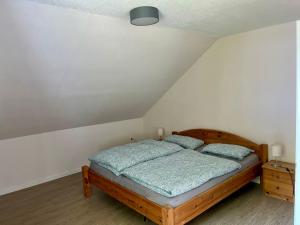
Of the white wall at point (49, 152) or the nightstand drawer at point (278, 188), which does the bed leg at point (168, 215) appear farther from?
the white wall at point (49, 152)

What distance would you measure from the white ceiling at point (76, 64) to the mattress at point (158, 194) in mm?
1049

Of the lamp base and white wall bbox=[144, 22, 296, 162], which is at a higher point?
white wall bbox=[144, 22, 296, 162]

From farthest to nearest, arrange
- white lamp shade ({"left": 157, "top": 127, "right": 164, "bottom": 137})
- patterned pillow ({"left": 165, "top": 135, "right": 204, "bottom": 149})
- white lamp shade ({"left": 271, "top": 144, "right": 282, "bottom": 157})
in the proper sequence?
white lamp shade ({"left": 157, "top": 127, "right": 164, "bottom": 137})
patterned pillow ({"left": 165, "top": 135, "right": 204, "bottom": 149})
white lamp shade ({"left": 271, "top": 144, "right": 282, "bottom": 157})

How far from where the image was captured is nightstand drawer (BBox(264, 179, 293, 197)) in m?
2.91

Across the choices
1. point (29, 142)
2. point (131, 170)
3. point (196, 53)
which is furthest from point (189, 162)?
point (29, 142)

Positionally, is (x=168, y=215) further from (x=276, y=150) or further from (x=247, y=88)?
(x=247, y=88)

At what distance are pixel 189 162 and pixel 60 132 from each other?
2.29 meters

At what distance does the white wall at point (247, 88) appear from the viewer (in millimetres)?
3121

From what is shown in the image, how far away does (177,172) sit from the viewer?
8.66ft

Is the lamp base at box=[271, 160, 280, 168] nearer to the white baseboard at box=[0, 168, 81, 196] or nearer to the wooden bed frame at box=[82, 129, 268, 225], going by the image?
the wooden bed frame at box=[82, 129, 268, 225]

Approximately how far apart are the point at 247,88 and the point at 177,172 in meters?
1.74

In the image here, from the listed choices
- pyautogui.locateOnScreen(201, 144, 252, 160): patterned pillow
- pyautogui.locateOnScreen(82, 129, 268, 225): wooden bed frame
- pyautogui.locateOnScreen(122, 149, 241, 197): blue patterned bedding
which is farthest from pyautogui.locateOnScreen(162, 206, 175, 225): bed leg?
pyautogui.locateOnScreen(201, 144, 252, 160): patterned pillow

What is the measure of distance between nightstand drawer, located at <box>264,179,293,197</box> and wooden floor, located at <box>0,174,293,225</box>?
0.10 metres

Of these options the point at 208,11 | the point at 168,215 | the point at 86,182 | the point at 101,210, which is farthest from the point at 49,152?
the point at 208,11
